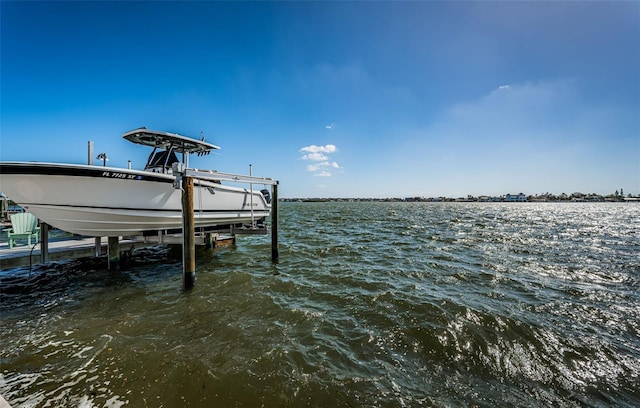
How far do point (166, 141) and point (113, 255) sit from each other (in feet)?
13.1

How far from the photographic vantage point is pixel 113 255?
320 inches

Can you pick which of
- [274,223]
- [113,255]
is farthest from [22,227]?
[274,223]

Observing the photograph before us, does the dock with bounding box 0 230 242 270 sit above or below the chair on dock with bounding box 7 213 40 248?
below

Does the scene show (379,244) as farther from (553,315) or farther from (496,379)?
(496,379)

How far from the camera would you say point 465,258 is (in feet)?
34.4

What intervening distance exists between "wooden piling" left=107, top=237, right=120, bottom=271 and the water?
563 millimetres

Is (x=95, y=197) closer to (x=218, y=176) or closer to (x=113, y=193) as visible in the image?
(x=113, y=193)

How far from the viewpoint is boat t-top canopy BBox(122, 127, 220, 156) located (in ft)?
26.8

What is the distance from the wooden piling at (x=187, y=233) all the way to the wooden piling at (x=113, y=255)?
10.4 feet

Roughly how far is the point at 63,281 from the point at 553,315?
39.2 ft

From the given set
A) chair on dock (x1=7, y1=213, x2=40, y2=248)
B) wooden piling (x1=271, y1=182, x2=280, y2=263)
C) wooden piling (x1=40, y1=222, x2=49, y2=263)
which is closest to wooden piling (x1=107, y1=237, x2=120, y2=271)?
wooden piling (x1=40, y1=222, x2=49, y2=263)

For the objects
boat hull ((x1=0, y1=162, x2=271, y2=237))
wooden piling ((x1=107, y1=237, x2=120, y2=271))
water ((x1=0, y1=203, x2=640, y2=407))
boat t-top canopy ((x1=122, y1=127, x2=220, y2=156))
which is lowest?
water ((x1=0, y1=203, x2=640, y2=407))

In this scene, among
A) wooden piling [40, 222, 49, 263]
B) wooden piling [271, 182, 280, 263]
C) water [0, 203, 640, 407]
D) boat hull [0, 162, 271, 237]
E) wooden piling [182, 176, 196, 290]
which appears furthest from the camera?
wooden piling [271, 182, 280, 263]

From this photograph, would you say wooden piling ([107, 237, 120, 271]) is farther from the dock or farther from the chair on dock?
the chair on dock
